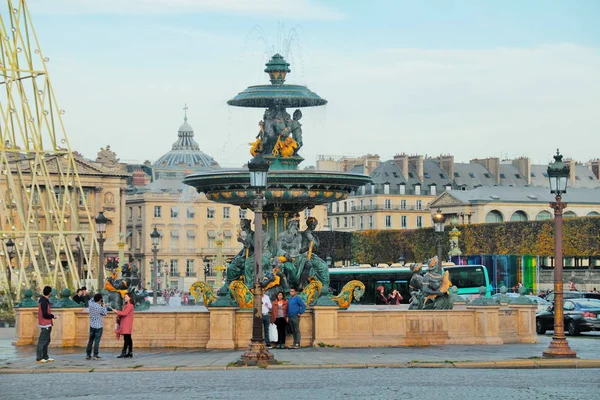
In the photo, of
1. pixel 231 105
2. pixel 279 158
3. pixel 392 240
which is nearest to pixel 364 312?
pixel 279 158

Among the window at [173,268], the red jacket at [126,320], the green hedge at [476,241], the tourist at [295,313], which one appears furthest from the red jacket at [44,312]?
the window at [173,268]

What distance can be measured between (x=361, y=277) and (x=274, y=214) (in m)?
33.4

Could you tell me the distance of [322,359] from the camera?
80.9 feet

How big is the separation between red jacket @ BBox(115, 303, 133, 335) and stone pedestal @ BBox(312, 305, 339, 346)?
12.5 feet

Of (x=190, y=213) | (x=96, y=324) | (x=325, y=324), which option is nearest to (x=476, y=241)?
(x=190, y=213)

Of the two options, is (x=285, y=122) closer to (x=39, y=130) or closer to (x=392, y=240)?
(x=39, y=130)

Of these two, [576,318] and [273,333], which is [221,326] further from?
[576,318]

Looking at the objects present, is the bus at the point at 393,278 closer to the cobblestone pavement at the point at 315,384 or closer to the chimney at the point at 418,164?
the cobblestone pavement at the point at 315,384

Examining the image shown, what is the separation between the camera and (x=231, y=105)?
32469mm

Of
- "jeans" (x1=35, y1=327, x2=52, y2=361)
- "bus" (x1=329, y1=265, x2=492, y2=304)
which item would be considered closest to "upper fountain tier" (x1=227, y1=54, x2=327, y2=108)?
"jeans" (x1=35, y1=327, x2=52, y2=361)

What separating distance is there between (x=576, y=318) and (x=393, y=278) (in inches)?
951

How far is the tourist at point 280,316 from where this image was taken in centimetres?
2756

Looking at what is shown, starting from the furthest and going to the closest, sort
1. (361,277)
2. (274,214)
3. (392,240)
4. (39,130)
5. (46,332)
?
(392,240), (361,277), (39,130), (274,214), (46,332)

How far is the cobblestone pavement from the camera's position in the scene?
18422 millimetres
